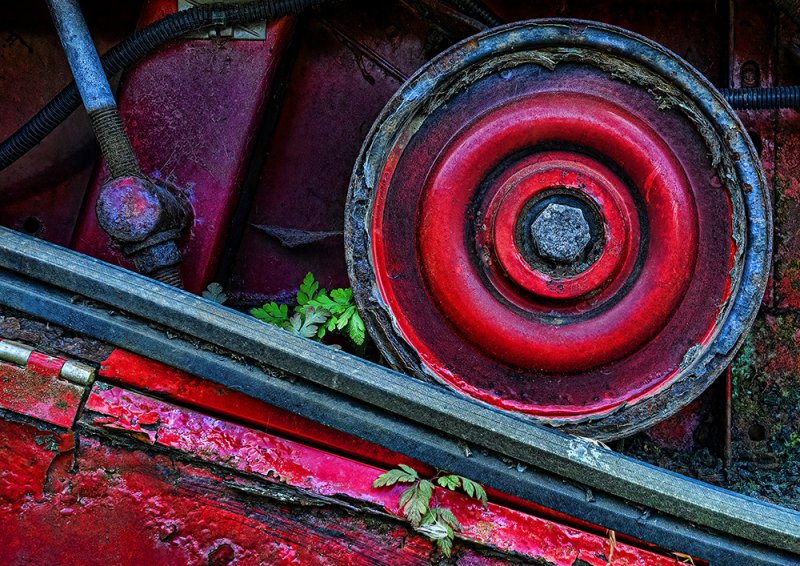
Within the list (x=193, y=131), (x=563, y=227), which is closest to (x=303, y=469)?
(x=563, y=227)

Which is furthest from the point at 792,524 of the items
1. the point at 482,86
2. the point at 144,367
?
the point at 144,367

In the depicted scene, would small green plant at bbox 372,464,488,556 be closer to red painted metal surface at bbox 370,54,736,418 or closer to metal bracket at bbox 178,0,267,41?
red painted metal surface at bbox 370,54,736,418

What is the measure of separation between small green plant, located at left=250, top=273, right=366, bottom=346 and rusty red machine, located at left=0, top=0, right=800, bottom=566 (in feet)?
0.24

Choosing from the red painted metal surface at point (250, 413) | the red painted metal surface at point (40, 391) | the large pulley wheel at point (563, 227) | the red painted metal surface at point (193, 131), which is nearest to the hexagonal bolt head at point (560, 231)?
the large pulley wheel at point (563, 227)

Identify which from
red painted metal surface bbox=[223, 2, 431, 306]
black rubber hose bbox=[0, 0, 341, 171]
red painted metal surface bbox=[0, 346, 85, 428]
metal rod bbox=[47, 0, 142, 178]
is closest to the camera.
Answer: red painted metal surface bbox=[0, 346, 85, 428]

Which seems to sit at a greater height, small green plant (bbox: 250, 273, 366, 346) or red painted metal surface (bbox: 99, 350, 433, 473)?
small green plant (bbox: 250, 273, 366, 346)

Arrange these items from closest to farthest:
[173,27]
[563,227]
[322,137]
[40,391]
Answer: [40,391] < [563,227] < [173,27] < [322,137]

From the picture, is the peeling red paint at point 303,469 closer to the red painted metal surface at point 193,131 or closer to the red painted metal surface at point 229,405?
the red painted metal surface at point 229,405

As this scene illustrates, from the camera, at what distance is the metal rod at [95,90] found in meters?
1.52

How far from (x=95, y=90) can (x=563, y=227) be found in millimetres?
1145

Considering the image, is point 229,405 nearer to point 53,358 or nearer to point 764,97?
point 53,358

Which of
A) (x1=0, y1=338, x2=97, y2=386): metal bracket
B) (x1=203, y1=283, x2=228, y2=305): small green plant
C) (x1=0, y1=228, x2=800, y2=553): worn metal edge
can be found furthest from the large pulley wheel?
(x1=0, y1=338, x2=97, y2=386): metal bracket

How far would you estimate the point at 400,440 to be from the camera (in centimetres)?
119

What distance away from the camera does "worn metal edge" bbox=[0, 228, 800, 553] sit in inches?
46.6
